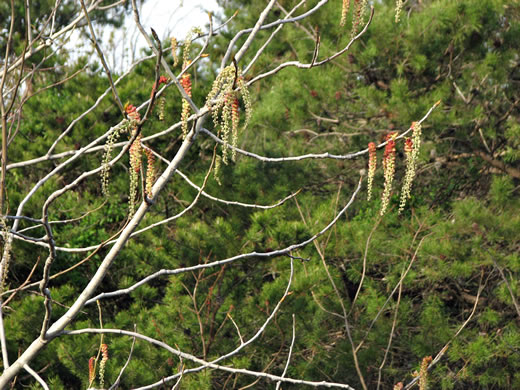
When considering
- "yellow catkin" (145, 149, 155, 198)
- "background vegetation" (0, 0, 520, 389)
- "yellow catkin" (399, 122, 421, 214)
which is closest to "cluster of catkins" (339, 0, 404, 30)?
"yellow catkin" (399, 122, 421, 214)

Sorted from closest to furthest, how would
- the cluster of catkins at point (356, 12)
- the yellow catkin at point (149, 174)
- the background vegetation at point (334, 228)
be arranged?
the yellow catkin at point (149, 174) < the cluster of catkins at point (356, 12) < the background vegetation at point (334, 228)

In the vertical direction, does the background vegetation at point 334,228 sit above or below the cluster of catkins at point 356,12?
below

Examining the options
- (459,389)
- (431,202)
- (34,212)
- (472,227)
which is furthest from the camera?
(431,202)

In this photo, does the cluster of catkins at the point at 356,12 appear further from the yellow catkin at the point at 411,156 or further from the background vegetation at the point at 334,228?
the background vegetation at the point at 334,228

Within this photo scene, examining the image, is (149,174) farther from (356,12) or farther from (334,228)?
(334,228)

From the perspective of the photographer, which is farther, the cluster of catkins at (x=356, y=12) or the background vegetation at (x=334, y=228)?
the background vegetation at (x=334, y=228)

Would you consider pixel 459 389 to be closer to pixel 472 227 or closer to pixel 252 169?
pixel 472 227

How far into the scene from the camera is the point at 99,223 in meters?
6.61

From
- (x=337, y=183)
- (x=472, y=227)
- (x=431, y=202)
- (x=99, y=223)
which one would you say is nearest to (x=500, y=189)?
(x=472, y=227)

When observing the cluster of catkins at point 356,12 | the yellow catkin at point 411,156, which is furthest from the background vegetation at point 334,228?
the yellow catkin at point 411,156

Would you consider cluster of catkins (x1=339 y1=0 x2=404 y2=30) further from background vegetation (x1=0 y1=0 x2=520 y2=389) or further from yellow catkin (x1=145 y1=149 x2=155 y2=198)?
background vegetation (x1=0 y1=0 x2=520 y2=389)

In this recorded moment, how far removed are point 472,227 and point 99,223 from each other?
3.27m

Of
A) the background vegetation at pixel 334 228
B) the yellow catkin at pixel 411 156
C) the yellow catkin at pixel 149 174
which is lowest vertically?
the background vegetation at pixel 334 228

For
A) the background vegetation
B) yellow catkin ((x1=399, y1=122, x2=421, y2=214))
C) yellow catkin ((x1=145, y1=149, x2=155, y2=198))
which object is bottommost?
the background vegetation
